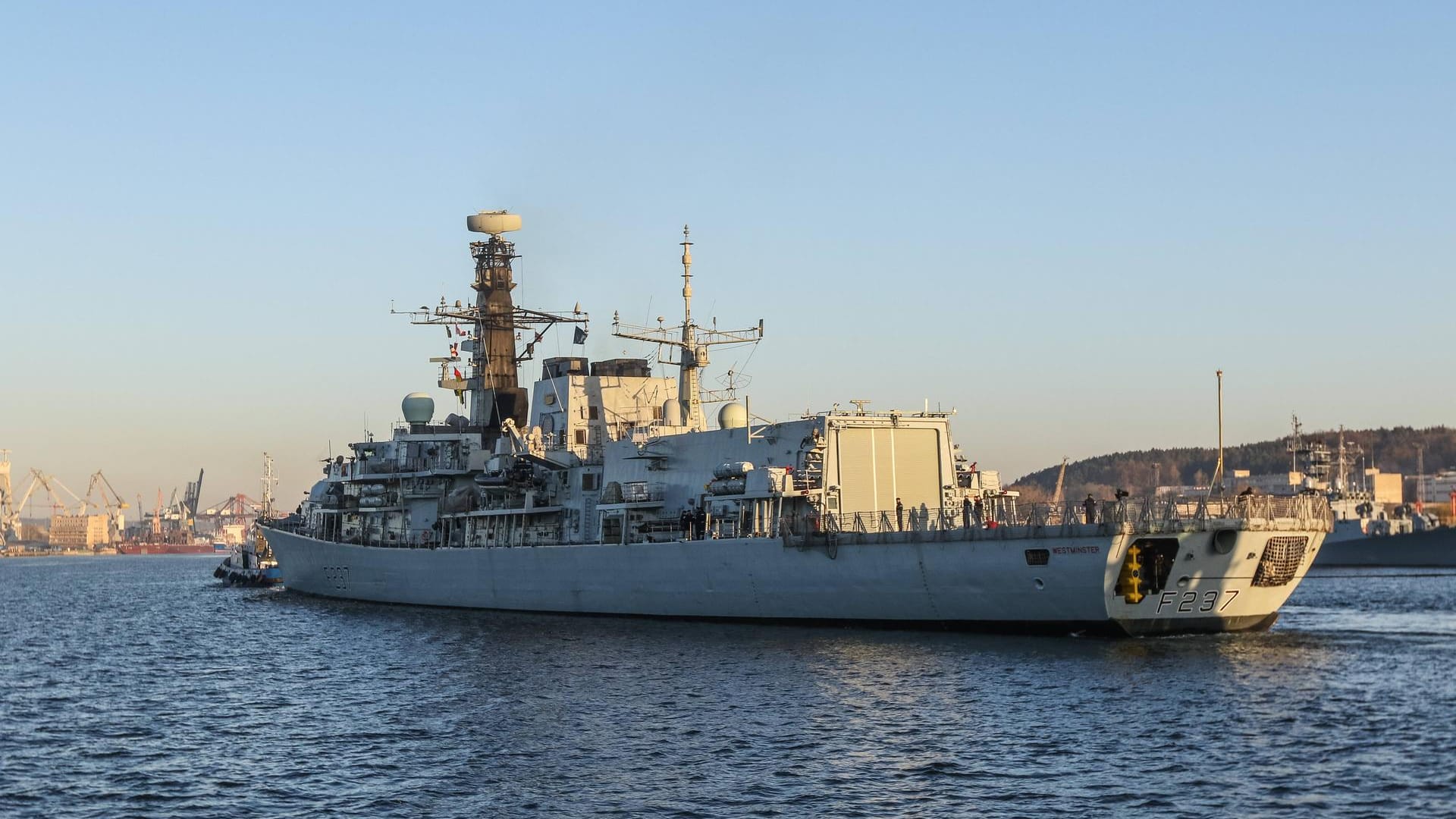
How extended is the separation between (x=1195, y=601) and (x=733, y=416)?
17.0m

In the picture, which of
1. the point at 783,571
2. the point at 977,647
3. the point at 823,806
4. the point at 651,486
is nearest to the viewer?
the point at 823,806

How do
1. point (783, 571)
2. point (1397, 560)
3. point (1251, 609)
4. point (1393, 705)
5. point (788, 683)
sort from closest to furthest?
1. point (1393, 705)
2. point (788, 683)
3. point (1251, 609)
4. point (783, 571)
5. point (1397, 560)

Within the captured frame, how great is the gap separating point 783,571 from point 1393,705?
57.0 ft

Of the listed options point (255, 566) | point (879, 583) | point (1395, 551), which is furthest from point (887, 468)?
point (1395, 551)

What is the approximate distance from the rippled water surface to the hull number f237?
34.2 inches

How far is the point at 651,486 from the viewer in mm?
44625

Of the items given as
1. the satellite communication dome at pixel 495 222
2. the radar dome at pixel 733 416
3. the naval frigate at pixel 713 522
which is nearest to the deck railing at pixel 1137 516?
the naval frigate at pixel 713 522

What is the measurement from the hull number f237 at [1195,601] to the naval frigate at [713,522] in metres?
0.05

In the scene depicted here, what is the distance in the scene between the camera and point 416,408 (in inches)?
2311

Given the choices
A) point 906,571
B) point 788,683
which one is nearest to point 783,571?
point 906,571

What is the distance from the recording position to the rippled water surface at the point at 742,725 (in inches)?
744

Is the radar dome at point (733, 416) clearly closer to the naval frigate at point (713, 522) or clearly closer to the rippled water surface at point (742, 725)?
the naval frigate at point (713, 522)

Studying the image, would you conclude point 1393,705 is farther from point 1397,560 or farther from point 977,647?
point 1397,560

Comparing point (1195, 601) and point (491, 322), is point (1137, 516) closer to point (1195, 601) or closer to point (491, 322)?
point (1195, 601)
